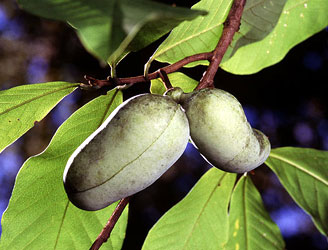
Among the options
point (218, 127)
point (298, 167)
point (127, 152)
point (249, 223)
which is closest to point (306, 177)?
point (298, 167)

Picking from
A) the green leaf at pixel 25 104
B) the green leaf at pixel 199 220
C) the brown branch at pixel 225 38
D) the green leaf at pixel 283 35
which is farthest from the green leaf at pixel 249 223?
the green leaf at pixel 25 104

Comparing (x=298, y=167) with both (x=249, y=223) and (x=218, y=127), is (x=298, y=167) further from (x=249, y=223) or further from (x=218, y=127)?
(x=218, y=127)

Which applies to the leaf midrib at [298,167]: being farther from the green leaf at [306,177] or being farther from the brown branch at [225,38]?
the brown branch at [225,38]

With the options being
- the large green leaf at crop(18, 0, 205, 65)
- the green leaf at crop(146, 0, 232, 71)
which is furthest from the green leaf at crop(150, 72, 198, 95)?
the large green leaf at crop(18, 0, 205, 65)

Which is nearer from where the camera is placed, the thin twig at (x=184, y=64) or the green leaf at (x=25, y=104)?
the thin twig at (x=184, y=64)

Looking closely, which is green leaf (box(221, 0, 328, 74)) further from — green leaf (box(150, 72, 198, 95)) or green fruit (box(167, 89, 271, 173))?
green fruit (box(167, 89, 271, 173))

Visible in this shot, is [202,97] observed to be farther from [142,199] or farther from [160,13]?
[142,199]
